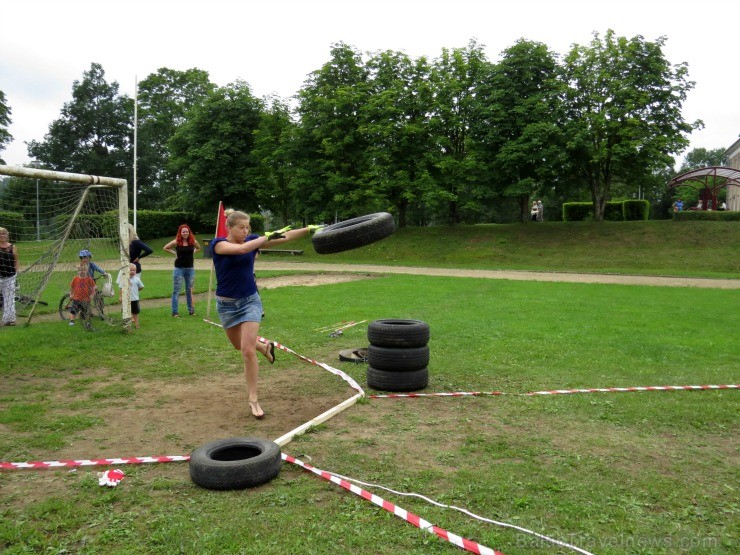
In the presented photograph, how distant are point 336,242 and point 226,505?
374 cm

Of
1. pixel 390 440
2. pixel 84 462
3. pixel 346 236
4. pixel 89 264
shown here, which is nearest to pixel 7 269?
pixel 89 264

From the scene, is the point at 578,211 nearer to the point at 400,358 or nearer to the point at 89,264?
the point at 89,264

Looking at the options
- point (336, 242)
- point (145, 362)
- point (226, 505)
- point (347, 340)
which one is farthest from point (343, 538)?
point (347, 340)

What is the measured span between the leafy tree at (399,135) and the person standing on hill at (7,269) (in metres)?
24.7

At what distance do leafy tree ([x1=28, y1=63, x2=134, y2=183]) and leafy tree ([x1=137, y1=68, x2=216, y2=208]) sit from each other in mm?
2843

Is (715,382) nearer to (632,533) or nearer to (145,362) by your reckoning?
(632,533)

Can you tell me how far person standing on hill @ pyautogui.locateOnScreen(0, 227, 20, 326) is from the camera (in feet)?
36.3

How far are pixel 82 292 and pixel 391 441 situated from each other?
8.64 m

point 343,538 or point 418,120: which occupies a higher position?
point 418,120

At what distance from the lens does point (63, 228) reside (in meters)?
11.0

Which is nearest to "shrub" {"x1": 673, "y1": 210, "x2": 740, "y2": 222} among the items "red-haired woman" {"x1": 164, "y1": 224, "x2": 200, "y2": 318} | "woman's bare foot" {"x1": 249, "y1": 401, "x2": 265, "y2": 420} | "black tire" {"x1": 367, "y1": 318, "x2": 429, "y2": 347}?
"red-haired woman" {"x1": 164, "y1": 224, "x2": 200, "y2": 318}

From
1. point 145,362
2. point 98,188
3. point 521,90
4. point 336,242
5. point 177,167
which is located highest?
point 521,90

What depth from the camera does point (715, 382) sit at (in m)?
7.42

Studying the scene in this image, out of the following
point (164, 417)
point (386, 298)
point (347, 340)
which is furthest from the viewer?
point (386, 298)
